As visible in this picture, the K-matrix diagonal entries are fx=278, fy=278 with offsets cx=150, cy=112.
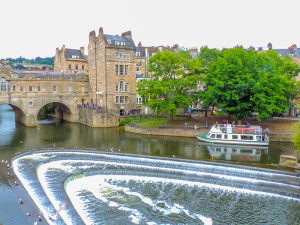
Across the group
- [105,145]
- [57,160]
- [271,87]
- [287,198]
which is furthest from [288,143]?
[57,160]

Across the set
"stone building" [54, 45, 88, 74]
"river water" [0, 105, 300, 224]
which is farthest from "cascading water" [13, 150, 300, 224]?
"stone building" [54, 45, 88, 74]

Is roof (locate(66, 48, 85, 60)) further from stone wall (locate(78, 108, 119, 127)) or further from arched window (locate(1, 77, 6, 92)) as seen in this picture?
stone wall (locate(78, 108, 119, 127))

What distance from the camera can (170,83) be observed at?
42.5m

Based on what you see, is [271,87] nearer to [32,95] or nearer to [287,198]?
[287,198]

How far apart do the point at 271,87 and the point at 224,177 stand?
19795 mm

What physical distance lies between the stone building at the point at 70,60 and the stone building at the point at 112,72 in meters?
17.7

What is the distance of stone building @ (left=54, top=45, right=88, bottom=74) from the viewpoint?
74.0m

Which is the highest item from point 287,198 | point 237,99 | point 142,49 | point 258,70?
point 142,49

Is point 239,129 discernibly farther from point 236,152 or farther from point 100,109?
point 100,109

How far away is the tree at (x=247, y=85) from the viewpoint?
36.1 m

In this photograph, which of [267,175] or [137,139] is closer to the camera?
[267,175]

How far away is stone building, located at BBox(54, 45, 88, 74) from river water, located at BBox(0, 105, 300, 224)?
97.9 ft

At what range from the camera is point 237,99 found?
36094 mm

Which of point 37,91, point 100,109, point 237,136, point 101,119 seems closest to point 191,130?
point 237,136
